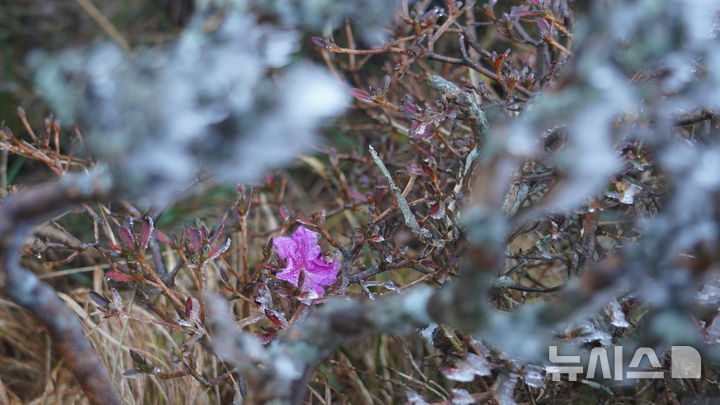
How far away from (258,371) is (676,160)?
49cm

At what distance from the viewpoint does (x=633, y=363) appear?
98cm

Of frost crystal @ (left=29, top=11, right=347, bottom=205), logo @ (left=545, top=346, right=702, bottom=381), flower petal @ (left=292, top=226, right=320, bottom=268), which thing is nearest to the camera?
frost crystal @ (left=29, top=11, right=347, bottom=205)

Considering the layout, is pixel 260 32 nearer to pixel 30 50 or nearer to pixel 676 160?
pixel 676 160

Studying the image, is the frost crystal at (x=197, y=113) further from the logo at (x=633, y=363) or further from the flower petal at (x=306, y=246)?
the logo at (x=633, y=363)

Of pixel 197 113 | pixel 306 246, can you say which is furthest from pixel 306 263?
pixel 197 113

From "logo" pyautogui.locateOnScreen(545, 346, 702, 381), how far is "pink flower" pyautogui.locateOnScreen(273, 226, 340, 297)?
1.20 ft

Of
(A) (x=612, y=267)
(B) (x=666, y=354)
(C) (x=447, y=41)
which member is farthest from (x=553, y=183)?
(C) (x=447, y=41)

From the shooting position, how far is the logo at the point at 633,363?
0.97m

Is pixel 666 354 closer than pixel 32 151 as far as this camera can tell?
Yes

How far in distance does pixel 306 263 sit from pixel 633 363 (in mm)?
522

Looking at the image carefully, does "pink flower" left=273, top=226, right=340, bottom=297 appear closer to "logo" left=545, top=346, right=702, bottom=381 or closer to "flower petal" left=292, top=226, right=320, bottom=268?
"flower petal" left=292, top=226, right=320, bottom=268

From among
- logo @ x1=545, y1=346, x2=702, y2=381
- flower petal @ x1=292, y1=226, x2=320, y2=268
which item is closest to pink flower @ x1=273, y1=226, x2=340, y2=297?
flower petal @ x1=292, y1=226, x2=320, y2=268

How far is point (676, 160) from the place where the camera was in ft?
2.16

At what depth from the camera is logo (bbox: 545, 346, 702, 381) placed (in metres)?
0.97
